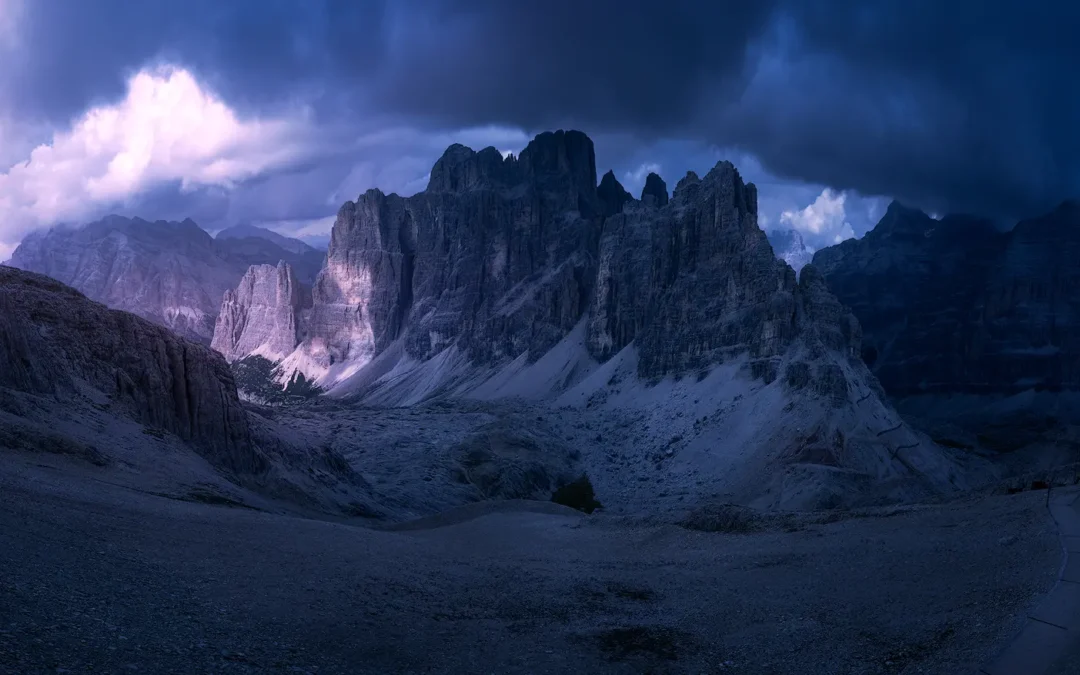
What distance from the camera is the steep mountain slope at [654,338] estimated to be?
249 ft

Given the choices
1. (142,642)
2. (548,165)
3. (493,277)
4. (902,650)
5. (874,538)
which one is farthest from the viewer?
(548,165)

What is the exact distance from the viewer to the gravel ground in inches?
484

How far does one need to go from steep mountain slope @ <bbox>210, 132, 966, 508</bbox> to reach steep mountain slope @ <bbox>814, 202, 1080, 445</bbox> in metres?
50.5

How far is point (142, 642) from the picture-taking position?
11453 mm

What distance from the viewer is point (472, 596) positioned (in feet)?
61.7

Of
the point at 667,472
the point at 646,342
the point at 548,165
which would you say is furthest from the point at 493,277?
the point at 667,472

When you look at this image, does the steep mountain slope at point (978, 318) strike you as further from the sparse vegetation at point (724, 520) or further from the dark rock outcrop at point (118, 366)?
the dark rock outcrop at point (118, 366)

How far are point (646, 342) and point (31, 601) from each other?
105 metres

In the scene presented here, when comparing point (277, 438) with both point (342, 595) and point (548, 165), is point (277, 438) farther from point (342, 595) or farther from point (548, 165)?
point (548, 165)

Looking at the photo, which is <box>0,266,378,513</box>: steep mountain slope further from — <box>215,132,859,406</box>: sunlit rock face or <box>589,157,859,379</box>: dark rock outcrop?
<box>215,132,859,406</box>: sunlit rock face

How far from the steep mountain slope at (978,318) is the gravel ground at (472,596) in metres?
127

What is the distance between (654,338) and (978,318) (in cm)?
8444

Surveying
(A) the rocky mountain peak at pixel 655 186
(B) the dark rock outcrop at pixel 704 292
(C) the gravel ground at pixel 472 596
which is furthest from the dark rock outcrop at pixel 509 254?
(C) the gravel ground at pixel 472 596

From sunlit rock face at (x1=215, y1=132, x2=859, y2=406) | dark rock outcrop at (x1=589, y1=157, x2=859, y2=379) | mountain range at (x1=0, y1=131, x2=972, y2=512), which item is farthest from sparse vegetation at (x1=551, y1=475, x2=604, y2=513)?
dark rock outcrop at (x1=589, y1=157, x2=859, y2=379)
